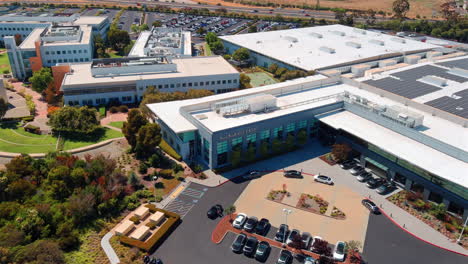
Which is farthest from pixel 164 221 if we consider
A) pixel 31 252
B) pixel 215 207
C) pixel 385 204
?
pixel 385 204

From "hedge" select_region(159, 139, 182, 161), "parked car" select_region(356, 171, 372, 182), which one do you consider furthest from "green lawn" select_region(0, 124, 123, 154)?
"parked car" select_region(356, 171, 372, 182)

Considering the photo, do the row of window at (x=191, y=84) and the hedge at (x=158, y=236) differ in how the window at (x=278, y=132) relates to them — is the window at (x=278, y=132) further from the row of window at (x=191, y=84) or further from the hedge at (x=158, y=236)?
the row of window at (x=191, y=84)

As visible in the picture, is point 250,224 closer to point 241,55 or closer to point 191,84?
point 191,84

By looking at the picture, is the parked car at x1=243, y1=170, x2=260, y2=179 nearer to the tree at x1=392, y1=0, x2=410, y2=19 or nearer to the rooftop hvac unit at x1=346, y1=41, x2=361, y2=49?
the rooftop hvac unit at x1=346, y1=41, x2=361, y2=49

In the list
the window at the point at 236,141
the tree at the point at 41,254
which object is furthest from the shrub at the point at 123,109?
the tree at the point at 41,254

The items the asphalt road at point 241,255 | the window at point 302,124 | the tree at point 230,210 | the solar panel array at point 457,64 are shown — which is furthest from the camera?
the solar panel array at point 457,64
